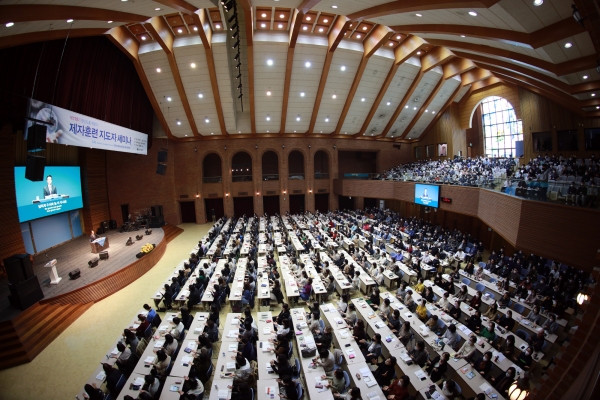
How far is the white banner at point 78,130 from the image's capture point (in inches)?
346

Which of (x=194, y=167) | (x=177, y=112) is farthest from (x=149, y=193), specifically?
(x=177, y=112)

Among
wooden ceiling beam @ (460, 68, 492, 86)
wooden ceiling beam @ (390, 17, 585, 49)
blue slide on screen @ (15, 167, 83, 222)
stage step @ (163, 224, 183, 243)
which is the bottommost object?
stage step @ (163, 224, 183, 243)

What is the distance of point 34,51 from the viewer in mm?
9719

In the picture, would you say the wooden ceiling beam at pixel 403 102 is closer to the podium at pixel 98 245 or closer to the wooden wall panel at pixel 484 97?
the wooden wall panel at pixel 484 97

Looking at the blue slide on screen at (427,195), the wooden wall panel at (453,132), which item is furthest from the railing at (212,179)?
the wooden wall panel at (453,132)

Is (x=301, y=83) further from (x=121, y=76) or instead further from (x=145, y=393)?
(x=145, y=393)

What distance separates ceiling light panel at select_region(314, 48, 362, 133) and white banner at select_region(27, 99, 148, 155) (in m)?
12.8

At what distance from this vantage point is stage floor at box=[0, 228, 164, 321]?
9500 millimetres

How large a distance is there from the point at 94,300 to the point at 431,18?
16267 millimetres

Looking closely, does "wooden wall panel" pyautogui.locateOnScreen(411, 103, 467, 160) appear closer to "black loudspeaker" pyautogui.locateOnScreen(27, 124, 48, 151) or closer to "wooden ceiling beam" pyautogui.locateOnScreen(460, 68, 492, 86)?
"wooden ceiling beam" pyautogui.locateOnScreen(460, 68, 492, 86)

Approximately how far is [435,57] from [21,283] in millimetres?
22058

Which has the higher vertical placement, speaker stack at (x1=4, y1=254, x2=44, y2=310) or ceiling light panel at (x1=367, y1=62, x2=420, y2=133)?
ceiling light panel at (x1=367, y1=62, x2=420, y2=133)

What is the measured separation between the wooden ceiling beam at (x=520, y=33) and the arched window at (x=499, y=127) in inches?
584

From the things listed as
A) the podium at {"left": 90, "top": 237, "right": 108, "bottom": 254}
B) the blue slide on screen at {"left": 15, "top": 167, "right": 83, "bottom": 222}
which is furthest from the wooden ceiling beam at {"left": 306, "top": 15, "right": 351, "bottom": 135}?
the blue slide on screen at {"left": 15, "top": 167, "right": 83, "bottom": 222}
